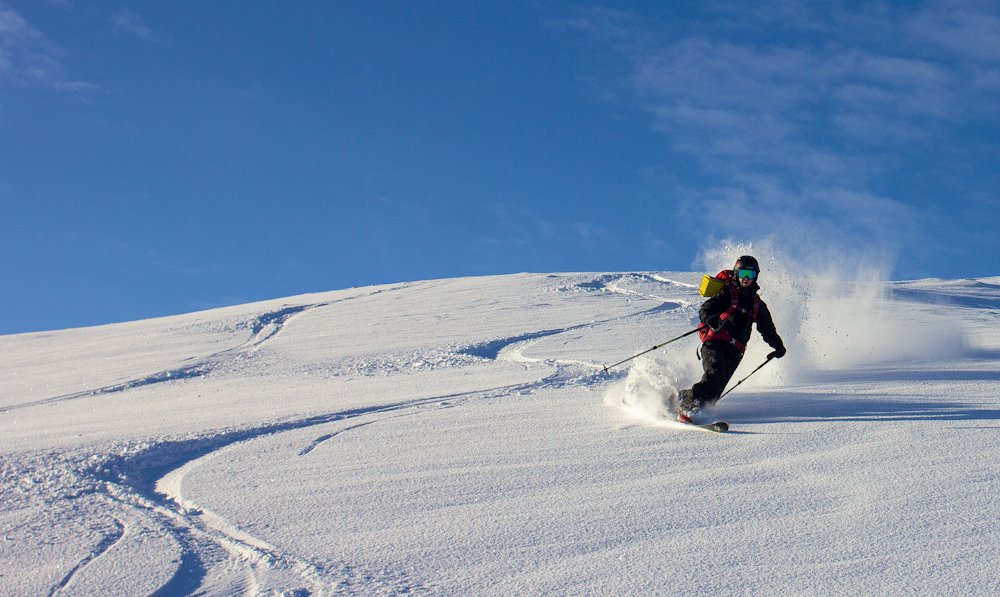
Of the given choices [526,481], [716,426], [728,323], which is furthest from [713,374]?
[526,481]

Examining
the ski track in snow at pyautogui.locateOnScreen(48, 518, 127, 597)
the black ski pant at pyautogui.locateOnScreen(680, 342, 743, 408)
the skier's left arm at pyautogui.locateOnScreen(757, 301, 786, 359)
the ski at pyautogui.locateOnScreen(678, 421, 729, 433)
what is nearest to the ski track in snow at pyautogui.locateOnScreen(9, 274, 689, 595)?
the ski track in snow at pyautogui.locateOnScreen(48, 518, 127, 597)

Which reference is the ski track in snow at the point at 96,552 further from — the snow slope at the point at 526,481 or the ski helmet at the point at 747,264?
the ski helmet at the point at 747,264

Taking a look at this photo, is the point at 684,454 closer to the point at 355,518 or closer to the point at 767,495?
the point at 767,495

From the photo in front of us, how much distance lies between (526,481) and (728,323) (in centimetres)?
281

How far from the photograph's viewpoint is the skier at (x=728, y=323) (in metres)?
6.60

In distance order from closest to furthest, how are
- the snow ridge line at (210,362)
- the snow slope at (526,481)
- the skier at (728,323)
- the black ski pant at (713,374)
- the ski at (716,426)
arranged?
1. the snow slope at (526,481)
2. the ski at (716,426)
3. the black ski pant at (713,374)
4. the skier at (728,323)
5. the snow ridge line at (210,362)

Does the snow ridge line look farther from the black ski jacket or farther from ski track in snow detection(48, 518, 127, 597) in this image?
→ the black ski jacket

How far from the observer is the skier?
6602mm

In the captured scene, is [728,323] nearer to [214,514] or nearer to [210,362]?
[214,514]

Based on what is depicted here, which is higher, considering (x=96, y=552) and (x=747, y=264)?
(x=747, y=264)

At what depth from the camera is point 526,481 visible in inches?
189

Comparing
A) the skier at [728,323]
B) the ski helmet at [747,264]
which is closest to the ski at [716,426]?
the skier at [728,323]

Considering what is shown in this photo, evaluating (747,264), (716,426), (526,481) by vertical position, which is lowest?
(526,481)

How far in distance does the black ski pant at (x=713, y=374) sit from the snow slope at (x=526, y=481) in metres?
0.28
